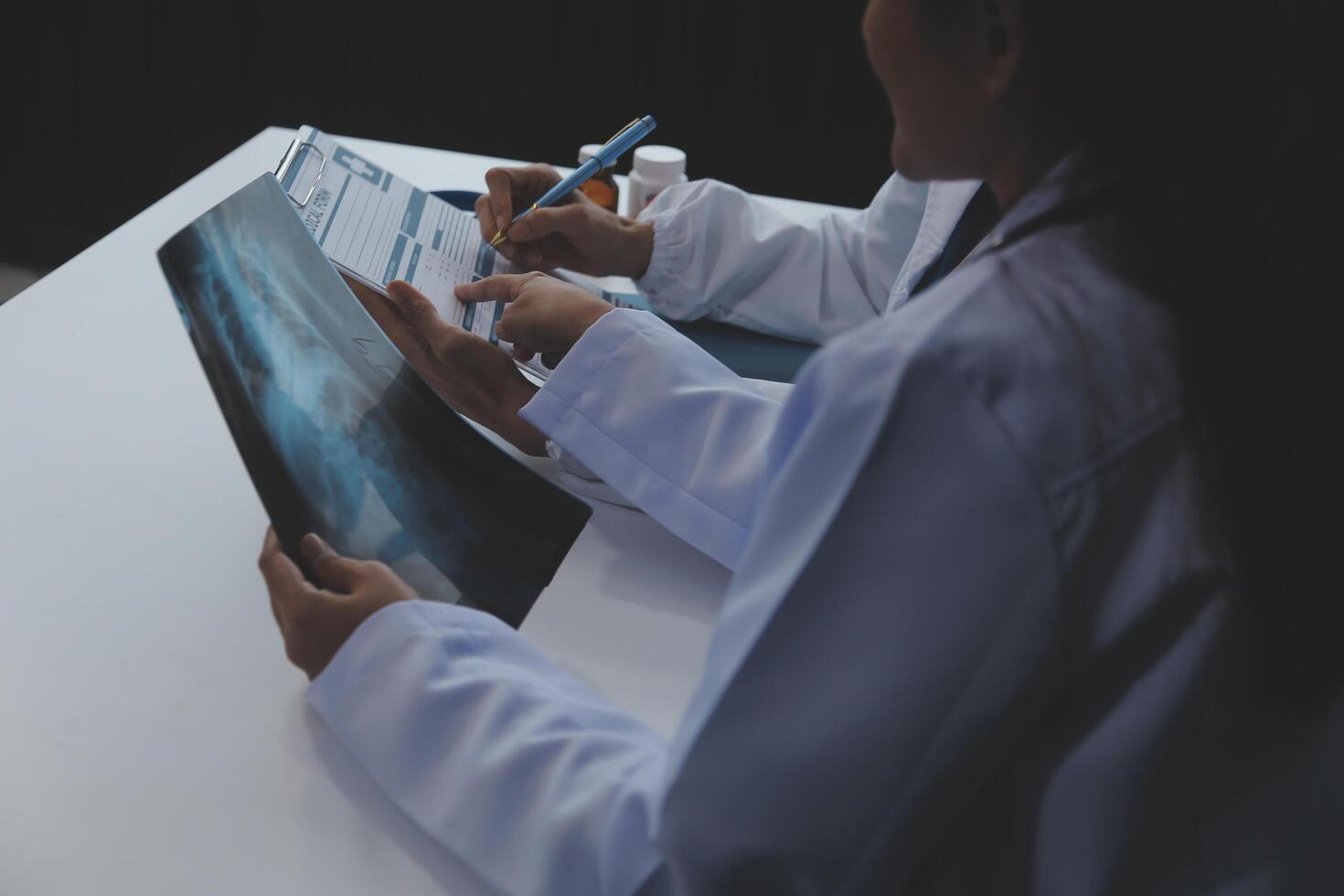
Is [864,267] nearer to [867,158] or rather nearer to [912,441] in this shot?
[912,441]

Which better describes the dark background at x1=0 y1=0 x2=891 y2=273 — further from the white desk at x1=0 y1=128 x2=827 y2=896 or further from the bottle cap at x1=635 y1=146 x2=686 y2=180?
the white desk at x1=0 y1=128 x2=827 y2=896

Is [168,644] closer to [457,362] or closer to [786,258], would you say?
[457,362]

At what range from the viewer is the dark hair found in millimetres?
396

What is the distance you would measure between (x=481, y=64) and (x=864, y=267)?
1864mm

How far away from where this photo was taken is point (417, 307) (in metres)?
0.83

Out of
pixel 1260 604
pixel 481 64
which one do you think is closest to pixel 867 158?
pixel 481 64

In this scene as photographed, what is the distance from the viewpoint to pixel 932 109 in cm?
46

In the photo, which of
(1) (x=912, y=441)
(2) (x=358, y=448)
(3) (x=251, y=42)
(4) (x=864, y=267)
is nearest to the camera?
(1) (x=912, y=441)

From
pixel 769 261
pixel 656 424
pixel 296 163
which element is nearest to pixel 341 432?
pixel 656 424

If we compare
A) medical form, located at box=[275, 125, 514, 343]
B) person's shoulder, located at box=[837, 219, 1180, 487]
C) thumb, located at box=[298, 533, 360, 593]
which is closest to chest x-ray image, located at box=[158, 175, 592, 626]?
thumb, located at box=[298, 533, 360, 593]

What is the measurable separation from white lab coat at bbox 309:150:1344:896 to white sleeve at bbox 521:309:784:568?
0.26 meters

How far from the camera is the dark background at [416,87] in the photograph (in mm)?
2654

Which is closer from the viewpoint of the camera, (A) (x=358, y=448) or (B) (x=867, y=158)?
(A) (x=358, y=448)

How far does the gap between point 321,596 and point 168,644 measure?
0.47ft
